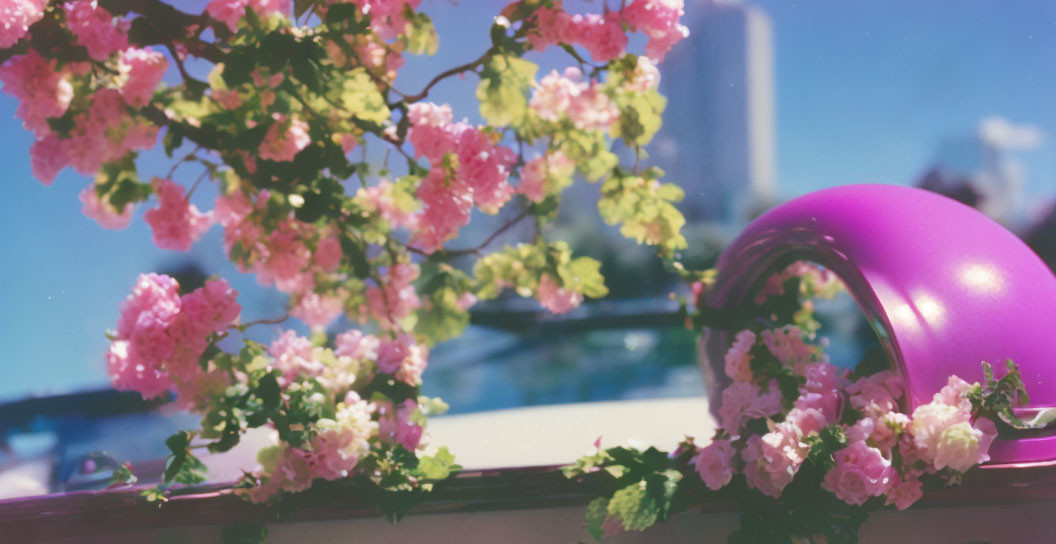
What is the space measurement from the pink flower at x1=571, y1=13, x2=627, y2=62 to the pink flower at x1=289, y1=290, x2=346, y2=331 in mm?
951

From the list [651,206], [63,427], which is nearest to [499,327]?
[63,427]

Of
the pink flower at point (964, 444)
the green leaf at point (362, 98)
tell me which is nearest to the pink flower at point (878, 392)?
the pink flower at point (964, 444)

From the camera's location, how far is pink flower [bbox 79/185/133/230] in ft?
5.60

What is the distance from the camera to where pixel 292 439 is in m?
1.29

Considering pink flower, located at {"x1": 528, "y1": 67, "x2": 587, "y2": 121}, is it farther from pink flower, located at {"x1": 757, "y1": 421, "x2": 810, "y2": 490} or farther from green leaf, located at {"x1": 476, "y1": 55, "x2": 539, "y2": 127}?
pink flower, located at {"x1": 757, "y1": 421, "x2": 810, "y2": 490}

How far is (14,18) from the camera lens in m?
1.35

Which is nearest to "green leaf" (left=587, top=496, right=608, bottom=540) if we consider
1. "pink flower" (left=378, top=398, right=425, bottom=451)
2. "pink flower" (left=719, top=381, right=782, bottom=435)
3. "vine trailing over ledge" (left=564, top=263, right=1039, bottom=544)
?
"vine trailing over ledge" (left=564, top=263, right=1039, bottom=544)

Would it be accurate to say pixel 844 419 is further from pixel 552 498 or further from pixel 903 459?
pixel 552 498

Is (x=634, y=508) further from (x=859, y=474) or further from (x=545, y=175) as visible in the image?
(x=545, y=175)

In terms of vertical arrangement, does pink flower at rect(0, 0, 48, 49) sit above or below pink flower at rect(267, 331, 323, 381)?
above

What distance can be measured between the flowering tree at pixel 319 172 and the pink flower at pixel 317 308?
0.08 meters

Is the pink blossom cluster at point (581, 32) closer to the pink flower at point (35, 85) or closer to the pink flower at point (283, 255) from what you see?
the pink flower at point (283, 255)

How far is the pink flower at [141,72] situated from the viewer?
1.56 m

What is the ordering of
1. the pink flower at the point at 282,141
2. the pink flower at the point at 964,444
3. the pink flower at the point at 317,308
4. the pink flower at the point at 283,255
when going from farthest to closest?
the pink flower at the point at 317,308
the pink flower at the point at 283,255
the pink flower at the point at 282,141
the pink flower at the point at 964,444
